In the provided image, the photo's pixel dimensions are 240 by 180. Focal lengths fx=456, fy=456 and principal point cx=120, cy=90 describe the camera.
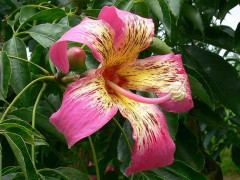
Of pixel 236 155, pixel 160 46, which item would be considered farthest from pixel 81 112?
pixel 236 155

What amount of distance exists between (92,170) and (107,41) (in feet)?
2.64

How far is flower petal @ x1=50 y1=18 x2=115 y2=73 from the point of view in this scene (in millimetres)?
722

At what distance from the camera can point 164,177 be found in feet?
3.27

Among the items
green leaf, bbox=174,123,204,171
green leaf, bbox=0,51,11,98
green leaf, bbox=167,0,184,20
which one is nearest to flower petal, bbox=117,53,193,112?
green leaf, bbox=167,0,184,20

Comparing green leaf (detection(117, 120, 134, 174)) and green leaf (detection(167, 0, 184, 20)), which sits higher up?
green leaf (detection(167, 0, 184, 20))

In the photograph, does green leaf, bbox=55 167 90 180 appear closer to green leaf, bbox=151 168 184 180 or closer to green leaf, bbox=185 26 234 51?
green leaf, bbox=151 168 184 180

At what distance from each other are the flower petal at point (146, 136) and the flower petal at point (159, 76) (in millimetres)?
62

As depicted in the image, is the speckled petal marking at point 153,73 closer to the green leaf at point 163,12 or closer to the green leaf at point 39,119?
the green leaf at point 163,12

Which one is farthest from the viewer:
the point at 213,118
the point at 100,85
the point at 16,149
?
the point at 213,118

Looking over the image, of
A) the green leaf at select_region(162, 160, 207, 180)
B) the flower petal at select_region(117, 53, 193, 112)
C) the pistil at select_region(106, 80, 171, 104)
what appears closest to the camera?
the pistil at select_region(106, 80, 171, 104)

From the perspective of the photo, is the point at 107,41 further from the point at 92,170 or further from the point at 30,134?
the point at 92,170

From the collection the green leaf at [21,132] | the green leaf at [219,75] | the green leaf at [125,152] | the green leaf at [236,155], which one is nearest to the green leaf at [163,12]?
the green leaf at [125,152]

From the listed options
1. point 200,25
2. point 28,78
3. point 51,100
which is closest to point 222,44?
point 200,25

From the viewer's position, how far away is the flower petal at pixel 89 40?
0.72 m
